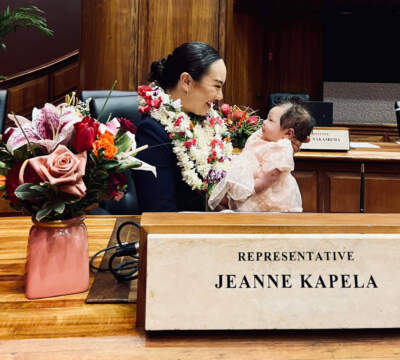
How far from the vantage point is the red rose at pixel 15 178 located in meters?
0.72

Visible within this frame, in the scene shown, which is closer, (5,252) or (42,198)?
(42,198)

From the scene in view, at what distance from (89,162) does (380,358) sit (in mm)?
546

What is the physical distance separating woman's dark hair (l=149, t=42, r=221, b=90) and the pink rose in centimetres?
100

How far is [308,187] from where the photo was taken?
307 centimetres

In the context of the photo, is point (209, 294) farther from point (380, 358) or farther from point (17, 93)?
point (17, 93)

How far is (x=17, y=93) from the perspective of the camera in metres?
5.27

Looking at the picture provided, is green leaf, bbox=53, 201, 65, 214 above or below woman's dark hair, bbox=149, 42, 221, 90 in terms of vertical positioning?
below

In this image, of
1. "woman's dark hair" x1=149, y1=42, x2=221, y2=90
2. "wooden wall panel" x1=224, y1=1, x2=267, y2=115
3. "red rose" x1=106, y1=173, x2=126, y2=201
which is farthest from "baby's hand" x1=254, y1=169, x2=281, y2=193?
"wooden wall panel" x1=224, y1=1, x2=267, y2=115

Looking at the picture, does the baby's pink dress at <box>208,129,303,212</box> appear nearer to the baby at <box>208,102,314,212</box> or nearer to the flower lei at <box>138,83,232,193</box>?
the baby at <box>208,102,314,212</box>

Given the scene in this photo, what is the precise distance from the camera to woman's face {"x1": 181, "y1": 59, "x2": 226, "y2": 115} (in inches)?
64.4

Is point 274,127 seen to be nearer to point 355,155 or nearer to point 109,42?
point 355,155

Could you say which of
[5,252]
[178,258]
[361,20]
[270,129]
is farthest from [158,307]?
[361,20]

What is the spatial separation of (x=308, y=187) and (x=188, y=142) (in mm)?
1679

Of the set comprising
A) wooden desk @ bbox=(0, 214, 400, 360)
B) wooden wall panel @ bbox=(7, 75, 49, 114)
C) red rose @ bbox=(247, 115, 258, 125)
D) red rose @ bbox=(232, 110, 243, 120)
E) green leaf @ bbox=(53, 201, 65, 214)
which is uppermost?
wooden wall panel @ bbox=(7, 75, 49, 114)
